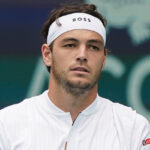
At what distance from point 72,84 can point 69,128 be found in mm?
257

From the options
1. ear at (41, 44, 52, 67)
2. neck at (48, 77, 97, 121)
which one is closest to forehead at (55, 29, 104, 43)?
ear at (41, 44, 52, 67)

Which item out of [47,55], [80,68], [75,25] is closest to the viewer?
[80,68]

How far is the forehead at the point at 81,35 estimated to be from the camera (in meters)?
3.26

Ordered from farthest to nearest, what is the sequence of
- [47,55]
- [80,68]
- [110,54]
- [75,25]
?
[110,54], [47,55], [75,25], [80,68]

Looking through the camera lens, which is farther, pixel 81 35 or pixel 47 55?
pixel 47 55

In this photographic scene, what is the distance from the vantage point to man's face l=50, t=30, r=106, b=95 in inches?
126

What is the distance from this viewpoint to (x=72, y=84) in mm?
3219

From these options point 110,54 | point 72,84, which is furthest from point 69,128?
point 110,54

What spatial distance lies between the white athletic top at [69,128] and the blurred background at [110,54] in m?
1.32

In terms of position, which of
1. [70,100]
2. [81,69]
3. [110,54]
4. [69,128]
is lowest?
[69,128]

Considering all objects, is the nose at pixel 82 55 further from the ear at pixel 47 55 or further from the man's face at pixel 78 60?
the ear at pixel 47 55

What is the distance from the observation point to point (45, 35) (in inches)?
142

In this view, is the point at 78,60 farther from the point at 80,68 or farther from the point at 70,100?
the point at 70,100

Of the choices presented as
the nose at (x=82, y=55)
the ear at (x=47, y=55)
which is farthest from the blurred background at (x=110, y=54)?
the nose at (x=82, y=55)
